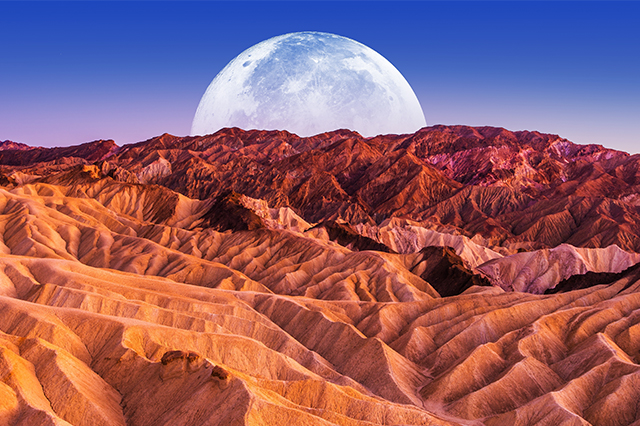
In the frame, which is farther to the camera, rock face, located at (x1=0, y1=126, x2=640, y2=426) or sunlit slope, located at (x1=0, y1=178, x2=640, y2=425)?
rock face, located at (x1=0, y1=126, x2=640, y2=426)

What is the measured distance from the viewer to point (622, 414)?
51.3m

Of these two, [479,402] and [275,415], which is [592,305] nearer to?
[479,402]

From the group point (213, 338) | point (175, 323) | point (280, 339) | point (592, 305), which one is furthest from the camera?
point (592, 305)

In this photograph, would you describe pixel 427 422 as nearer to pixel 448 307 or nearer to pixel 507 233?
pixel 448 307

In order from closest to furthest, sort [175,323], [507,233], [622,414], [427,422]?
[427,422] < [622,414] < [175,323] < [507,233]

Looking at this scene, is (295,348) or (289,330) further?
(289,330)

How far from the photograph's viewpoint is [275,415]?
3850cm

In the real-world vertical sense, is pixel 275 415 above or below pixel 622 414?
above

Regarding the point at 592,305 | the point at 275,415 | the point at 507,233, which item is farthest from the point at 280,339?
the point at 507,233

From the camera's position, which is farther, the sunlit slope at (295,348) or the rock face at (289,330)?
the rock face at (289,330)

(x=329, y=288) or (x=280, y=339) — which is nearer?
(x=280, y=339)

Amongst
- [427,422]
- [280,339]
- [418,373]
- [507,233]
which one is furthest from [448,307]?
[507,233]

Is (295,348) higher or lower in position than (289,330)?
higher

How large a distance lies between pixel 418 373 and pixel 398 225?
107 m
